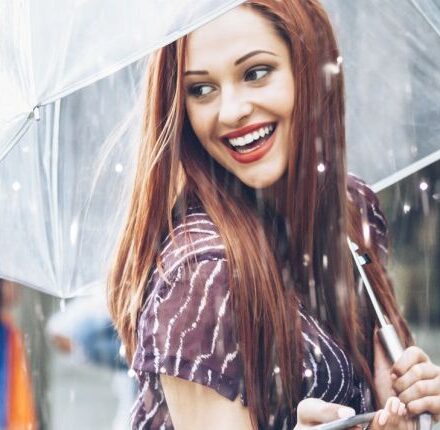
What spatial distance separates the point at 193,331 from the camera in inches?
73.5

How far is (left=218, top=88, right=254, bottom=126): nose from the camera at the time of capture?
1973 millimetres

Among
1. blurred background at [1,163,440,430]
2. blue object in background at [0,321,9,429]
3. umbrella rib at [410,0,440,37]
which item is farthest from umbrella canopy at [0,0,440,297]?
blue object in background at [0,321,9,429]

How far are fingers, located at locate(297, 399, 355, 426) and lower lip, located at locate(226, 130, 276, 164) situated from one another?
47cm

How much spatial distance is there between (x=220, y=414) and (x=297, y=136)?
1.78 ft

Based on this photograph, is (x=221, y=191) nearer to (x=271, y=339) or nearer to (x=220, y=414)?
(x=271, y=339)

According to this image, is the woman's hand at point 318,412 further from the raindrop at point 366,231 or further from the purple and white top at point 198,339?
the raindrop at point 366,231

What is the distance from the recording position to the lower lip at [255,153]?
2.01m

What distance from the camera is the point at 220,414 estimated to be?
1886mm

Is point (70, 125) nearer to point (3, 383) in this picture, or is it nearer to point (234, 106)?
point (234, 106)

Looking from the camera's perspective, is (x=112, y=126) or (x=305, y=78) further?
(x=112, y=126)

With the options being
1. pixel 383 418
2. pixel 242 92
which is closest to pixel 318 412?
pixel 383 418

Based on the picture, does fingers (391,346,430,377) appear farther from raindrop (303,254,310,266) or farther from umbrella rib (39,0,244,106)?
umbrella rib (39,0,244,106)

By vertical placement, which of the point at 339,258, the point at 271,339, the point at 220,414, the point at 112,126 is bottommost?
the point at 220,414

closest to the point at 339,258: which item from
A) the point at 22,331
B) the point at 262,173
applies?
the point at 262,173
